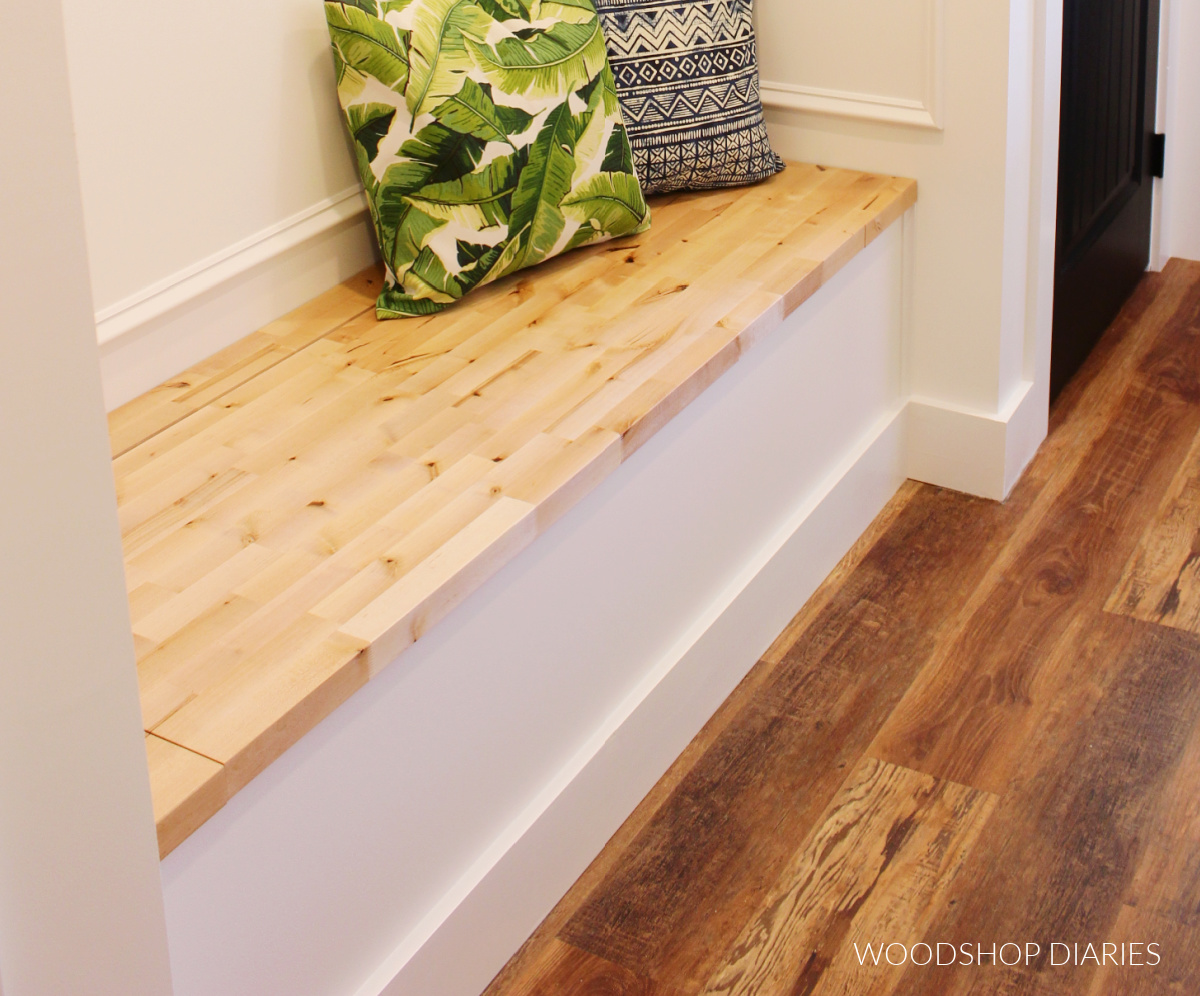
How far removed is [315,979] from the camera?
1320mm

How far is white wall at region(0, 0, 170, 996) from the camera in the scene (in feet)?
2.43

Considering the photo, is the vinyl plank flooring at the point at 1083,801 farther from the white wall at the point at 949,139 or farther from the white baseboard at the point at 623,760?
the white wall at the point at 949,139

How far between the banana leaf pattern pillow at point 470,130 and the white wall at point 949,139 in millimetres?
470

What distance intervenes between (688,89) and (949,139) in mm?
424

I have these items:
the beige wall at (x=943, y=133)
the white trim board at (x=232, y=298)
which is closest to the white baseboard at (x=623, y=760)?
the beige wall at (x=943, y=133)

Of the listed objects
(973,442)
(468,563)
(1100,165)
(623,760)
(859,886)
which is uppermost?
(1100,165)

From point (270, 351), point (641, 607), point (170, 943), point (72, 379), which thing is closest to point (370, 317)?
point (270, 351)

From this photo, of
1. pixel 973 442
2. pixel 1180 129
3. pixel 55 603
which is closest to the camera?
pixel 55 603

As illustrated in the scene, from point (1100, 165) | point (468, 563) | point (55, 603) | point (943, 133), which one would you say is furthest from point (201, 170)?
point (1100, 165)

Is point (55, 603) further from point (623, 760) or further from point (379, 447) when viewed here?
point (623, 760)

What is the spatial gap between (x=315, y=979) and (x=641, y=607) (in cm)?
62

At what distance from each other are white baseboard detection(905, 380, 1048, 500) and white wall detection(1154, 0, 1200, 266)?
3.02ft

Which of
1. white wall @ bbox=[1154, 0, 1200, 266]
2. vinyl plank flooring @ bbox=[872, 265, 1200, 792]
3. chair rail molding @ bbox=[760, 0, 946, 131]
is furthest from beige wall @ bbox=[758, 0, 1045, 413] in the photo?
white wall @ bbox=[1154, 0, 1200, 266]

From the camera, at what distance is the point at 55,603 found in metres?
0.81
